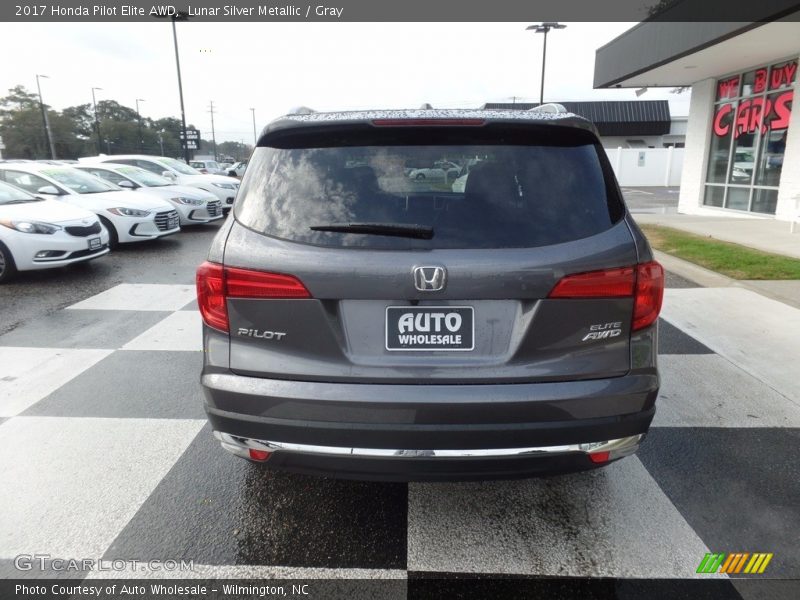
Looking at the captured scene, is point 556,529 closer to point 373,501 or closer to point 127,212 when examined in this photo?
point 373,501

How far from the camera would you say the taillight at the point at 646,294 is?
6.95 ft

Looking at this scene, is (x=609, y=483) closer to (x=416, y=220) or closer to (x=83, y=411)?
(x=416, y=220)

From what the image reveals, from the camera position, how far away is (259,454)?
221cm

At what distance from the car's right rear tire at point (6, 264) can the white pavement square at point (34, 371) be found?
2.95m

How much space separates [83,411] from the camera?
3707mm

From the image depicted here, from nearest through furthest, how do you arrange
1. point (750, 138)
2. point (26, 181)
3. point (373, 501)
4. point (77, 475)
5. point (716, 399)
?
1. point (373, 501)
2. point (77, 475)
3. point (716, 399)
4. point (26, 181)
5. point (750, 138)

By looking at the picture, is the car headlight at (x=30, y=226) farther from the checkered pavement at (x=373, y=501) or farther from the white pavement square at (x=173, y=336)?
the checkered pavement at (x=373, y=501)

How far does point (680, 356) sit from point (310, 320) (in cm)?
388

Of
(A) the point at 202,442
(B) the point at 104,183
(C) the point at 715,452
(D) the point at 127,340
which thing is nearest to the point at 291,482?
(A) the point at 202,442

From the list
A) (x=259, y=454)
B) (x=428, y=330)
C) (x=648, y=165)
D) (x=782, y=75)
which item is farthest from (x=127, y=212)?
(x=648, y=165)

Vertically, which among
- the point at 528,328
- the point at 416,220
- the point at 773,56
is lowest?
the point at 528,328

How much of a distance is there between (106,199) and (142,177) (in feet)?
10.5

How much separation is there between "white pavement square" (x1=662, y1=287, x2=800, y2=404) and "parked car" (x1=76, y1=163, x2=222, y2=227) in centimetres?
999
